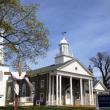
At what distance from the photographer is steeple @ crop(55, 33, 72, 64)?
61.8 meters

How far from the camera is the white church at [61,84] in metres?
52.9

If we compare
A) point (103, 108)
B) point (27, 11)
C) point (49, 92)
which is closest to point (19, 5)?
point (27, 11)

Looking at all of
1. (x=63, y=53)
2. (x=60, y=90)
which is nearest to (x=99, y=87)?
(x=63, y=53)

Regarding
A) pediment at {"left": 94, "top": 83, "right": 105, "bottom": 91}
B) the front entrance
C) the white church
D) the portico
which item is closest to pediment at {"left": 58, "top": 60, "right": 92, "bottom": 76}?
the white church

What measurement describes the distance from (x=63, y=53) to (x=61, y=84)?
8341 mm

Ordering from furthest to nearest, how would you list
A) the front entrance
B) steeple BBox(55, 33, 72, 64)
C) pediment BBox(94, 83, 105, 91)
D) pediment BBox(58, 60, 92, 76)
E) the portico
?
pediment BBox(94, 83, 105, 91), steeple BBox(55, 33, 72, 64), the front entrance, pediment BBox(58, 60, 92, 76), the portico

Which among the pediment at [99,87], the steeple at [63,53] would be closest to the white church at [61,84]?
the steeple at [63,53]

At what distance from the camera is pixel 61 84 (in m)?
57.3

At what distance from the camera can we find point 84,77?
193 feet

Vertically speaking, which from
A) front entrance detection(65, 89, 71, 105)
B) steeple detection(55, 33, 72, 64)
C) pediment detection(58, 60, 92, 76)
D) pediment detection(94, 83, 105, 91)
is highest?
steeple detection(55, 33, 72, 64)

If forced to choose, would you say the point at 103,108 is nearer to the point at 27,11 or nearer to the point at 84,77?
the point at 27,11

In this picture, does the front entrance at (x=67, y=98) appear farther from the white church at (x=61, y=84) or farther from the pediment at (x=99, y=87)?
the pediment at (x=99, y=87)

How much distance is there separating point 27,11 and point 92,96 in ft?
120

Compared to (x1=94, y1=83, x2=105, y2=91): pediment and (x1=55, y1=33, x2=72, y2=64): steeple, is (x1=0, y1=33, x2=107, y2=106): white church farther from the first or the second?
(x1=94, y1=83, x2=105, y2=91): pediment
